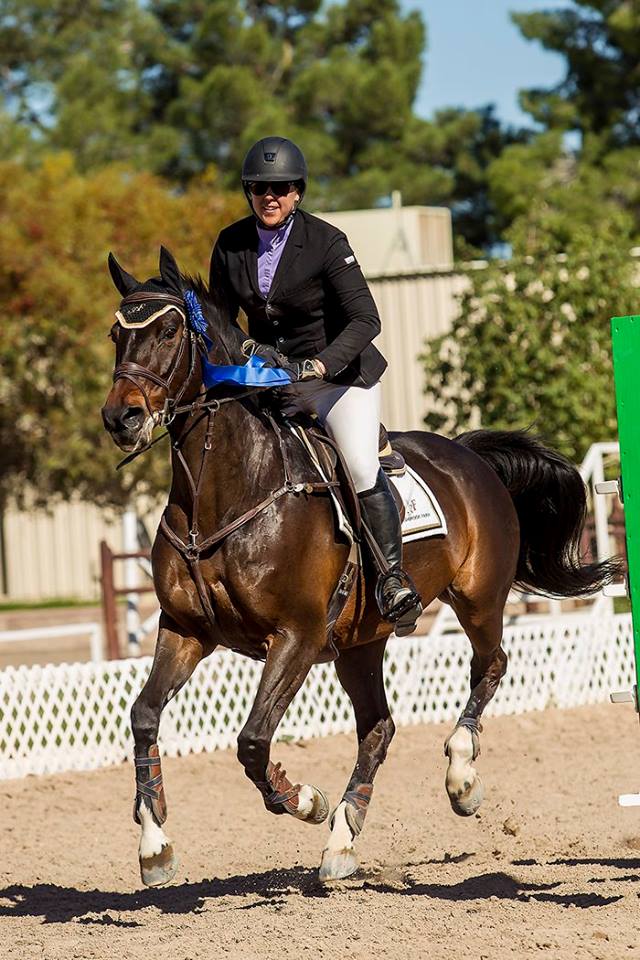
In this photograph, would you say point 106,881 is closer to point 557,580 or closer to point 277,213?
point 557,580

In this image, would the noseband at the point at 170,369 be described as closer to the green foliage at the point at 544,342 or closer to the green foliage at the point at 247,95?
the green foliage at the point at 544,342

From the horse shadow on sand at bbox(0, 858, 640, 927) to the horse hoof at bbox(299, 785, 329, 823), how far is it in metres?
0.36

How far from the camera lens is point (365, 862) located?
7.06 metres

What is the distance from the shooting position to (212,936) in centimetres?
A: 538

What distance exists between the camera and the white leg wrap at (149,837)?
18.4ft

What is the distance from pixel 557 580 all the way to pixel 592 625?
4.53m

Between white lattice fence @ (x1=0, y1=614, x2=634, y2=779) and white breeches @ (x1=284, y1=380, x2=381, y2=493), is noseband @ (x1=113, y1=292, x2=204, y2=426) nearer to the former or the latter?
white breeches @ (x1=284, y1=380, x2=381, y2=493)

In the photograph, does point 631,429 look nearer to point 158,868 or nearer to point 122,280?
point 122,280

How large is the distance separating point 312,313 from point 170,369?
0.80 meters

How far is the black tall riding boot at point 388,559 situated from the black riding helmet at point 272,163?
133cm

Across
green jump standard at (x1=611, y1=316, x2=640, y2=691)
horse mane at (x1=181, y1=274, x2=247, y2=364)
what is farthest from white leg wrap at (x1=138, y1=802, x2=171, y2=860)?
green jump standard at (x1=611, y1=316, x2=640, y2=691)

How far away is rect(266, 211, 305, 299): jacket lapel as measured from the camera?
19.5 ft

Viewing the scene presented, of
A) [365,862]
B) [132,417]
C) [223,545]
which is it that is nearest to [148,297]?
[132,417]

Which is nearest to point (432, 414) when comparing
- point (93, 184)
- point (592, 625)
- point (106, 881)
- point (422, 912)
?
point (592, 625)
